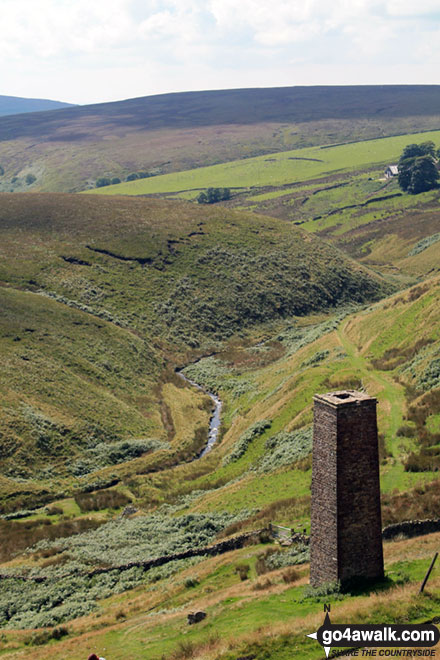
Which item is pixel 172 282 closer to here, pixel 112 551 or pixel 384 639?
pixel 112 551

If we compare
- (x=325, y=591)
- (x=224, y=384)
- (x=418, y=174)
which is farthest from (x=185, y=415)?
(x=418, y=174)

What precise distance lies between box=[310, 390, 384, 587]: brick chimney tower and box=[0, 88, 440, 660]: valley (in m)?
0.85

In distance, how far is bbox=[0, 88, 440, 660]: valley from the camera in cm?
2302

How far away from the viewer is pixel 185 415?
2613 inches

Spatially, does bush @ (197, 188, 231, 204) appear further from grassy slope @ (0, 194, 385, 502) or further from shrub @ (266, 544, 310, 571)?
shrub @ (266, 544, 310, 571)

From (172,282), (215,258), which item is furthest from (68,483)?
(215,258)

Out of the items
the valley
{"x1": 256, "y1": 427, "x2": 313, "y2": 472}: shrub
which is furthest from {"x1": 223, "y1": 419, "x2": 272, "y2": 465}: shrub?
{"x1": 256, "y1": 427, "x2": 313, "y2": 472}: shrub

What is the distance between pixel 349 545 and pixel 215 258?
95.8m

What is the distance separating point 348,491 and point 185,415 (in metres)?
47.3

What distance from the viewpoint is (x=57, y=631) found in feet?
85.0

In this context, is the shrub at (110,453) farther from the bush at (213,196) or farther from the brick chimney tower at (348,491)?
the bush at (213,196)

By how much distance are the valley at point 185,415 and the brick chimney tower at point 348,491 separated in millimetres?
854

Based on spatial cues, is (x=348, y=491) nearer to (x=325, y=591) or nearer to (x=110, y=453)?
(x=325, y=591)

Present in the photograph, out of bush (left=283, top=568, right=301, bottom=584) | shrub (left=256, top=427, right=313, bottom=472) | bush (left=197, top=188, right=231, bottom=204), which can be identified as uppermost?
bush (left=197, top=188, right=231, bottom=204)
